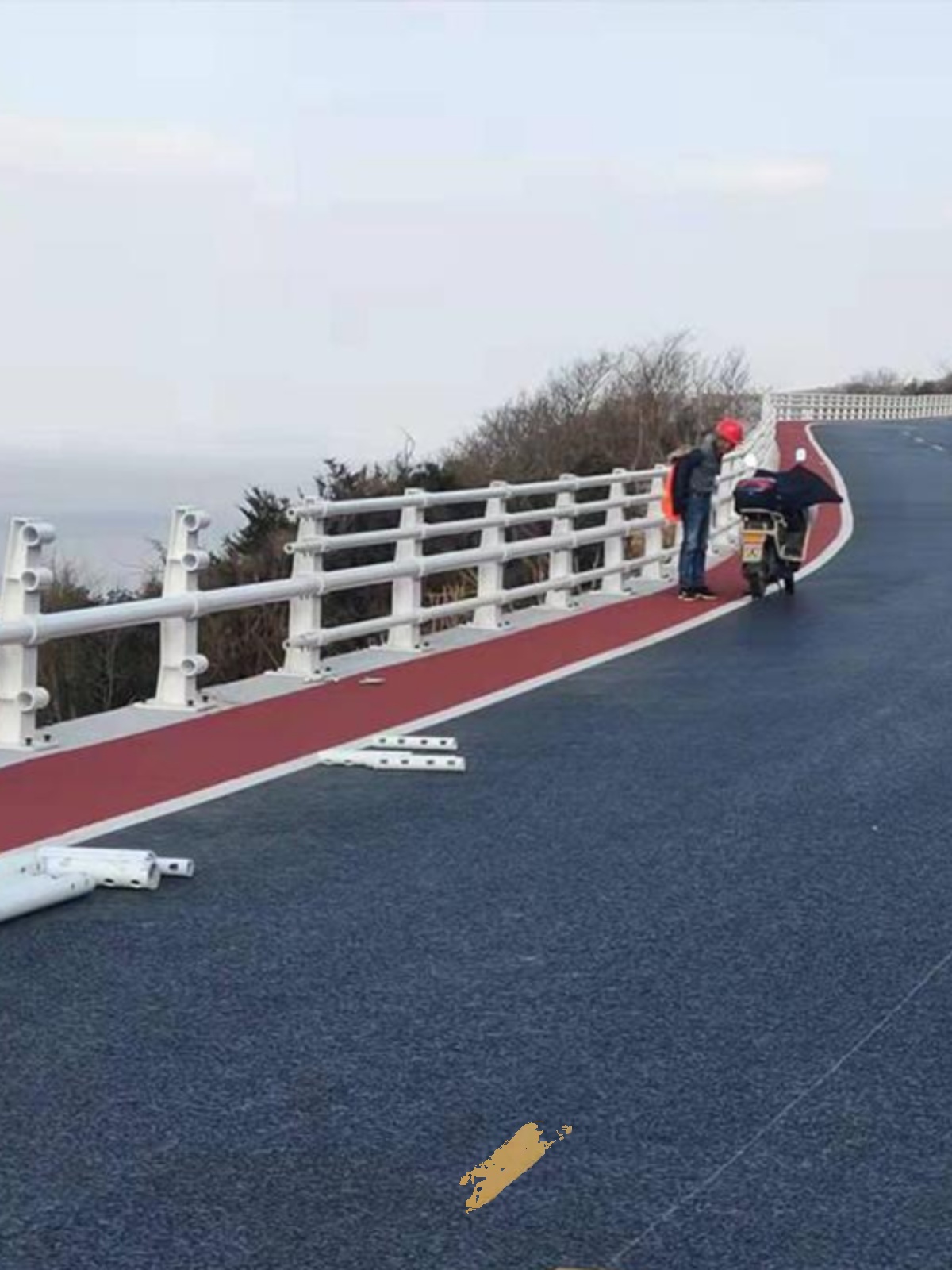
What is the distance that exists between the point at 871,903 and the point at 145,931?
2597 millimetres

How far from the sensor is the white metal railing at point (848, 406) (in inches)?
3671

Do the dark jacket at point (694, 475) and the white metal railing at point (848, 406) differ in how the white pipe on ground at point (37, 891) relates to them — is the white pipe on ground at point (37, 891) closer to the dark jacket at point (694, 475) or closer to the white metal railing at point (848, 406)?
the dark jacket at point (694, 475)

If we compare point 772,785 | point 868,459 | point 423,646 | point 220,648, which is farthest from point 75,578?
point 772,785

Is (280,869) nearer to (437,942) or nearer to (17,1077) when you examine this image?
(437,942)

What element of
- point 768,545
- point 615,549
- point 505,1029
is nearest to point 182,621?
point 505,1029

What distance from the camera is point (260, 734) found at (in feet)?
34.3

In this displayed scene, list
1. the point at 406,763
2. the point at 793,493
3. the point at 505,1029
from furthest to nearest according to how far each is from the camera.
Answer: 1. the point at 793,493
2. the point at 406,763
3. the point at 505,1029

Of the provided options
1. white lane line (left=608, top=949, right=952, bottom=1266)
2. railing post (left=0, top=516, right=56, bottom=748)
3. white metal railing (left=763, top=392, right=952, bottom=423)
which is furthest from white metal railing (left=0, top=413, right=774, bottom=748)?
white metal railing (left=763, top=392, right=952, bottom=423)

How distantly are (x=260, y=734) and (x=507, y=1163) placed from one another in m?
6.27

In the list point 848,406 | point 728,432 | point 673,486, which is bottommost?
A: point 848,406

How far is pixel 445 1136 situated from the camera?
4.51 meters

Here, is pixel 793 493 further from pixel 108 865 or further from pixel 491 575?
pixel 108 865

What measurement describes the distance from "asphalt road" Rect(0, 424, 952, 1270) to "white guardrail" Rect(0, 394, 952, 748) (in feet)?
5.50

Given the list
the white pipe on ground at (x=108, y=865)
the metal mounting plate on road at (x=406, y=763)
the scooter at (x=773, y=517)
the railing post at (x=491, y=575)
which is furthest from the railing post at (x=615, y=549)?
the white pipe on ground at (x=108, y=865)
